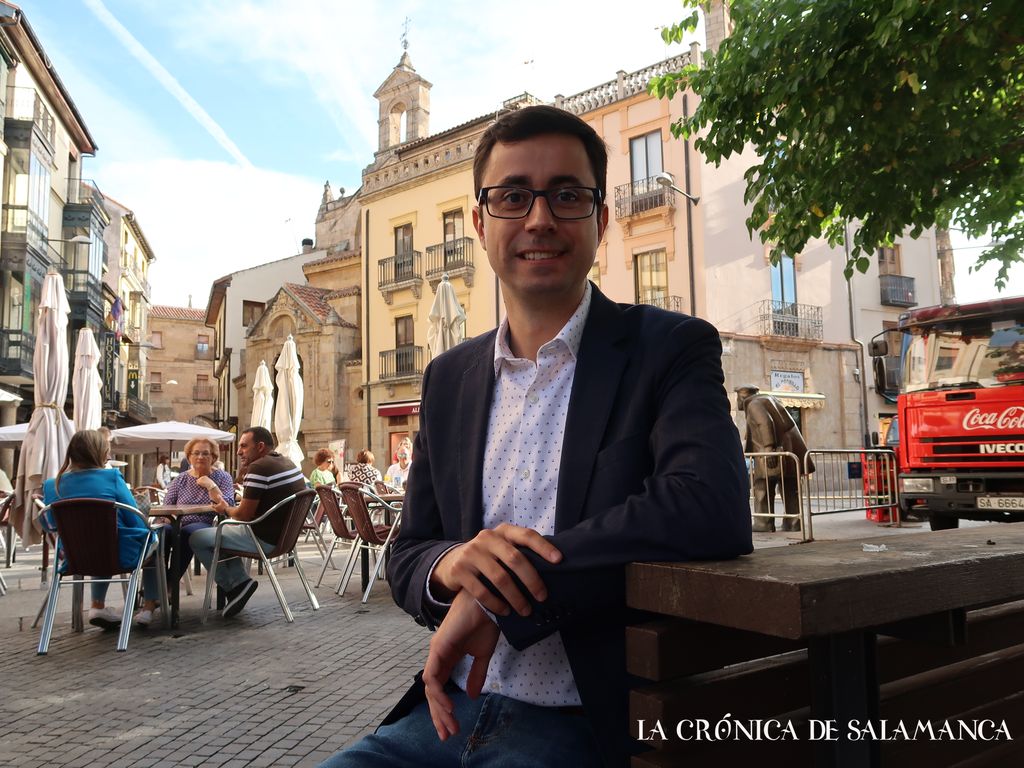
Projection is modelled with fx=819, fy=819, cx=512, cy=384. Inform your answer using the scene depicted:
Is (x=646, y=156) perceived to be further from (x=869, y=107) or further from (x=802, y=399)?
(x=869, y=107)

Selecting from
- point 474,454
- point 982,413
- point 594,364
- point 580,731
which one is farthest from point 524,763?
point 982,413

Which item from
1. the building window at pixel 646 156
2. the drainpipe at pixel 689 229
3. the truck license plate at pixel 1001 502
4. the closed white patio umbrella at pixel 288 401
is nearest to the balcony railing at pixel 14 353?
the closed white patio umbrella at pixel 288 401

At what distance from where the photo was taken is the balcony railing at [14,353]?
83.8 feet

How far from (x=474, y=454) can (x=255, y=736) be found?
116 inches

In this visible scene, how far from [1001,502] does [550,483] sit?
34.2ft

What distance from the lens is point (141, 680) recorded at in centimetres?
508

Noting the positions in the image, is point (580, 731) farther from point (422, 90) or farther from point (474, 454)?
point (422, 90)

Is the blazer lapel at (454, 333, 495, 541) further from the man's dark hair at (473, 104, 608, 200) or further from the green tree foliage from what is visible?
the green tree foliage

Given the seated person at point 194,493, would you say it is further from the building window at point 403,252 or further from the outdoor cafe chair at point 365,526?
the building window at point 403,252

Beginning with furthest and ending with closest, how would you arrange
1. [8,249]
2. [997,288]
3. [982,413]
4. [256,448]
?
[8,249]
[982,413]
[997,288]
[256,448]

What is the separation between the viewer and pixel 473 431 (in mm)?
1706

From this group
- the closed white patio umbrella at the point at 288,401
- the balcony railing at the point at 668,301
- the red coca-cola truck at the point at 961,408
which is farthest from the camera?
the balcony railing at the point at 668,301

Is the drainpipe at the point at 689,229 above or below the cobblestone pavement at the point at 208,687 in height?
above

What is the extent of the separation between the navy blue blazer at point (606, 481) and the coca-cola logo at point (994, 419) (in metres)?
10.0
